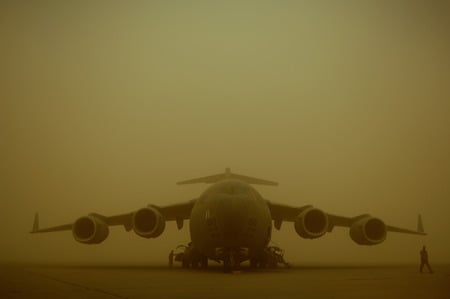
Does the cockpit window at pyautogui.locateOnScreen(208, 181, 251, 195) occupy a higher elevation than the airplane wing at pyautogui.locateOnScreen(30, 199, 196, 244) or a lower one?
higher

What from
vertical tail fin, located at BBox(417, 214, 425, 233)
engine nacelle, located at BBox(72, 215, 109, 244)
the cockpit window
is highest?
the cockpit window

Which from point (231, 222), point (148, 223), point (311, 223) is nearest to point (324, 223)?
point (311, 223)

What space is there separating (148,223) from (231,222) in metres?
4.62

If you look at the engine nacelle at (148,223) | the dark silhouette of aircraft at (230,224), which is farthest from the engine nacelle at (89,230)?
the engine nacelle at (148,223)

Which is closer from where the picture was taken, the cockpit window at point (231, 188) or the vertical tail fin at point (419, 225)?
the cockpit window at point (231, 188)

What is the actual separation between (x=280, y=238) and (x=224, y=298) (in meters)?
35.3

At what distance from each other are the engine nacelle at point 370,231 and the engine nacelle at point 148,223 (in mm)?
6946

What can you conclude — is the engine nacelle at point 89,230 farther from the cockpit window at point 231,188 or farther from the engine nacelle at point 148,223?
the cockpit window at point 231,188

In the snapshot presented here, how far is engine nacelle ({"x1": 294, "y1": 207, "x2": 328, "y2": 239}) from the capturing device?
18.7m

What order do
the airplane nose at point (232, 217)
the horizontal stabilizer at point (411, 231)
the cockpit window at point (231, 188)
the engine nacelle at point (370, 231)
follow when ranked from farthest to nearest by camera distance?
the horizontal stabilizer at point (411, 231), the engine nacelle at point (370, 231), the cockpit window at point (231, 188), the airplane nose at point (232, 217)

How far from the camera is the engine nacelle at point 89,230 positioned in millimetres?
19734

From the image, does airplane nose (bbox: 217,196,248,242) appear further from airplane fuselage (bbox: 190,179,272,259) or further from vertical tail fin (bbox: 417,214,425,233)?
vertical tail fin (bbox: 417,214,425,233)

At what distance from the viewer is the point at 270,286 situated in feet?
34.9

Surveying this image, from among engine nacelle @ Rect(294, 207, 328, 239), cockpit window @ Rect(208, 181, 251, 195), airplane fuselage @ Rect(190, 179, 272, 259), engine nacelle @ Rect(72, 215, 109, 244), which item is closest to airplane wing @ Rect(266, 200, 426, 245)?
engine nacelle @ Rect(294, 207, 328, 239)
